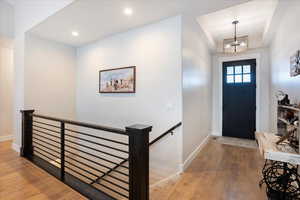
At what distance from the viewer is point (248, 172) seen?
105 inches

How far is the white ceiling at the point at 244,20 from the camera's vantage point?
285 centimetres

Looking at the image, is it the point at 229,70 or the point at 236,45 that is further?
the point at 229,70

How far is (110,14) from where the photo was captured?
2.69m

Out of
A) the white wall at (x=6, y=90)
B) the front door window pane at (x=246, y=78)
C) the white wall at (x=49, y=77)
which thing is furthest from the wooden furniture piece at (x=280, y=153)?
the white wall at (x=6, y=90)

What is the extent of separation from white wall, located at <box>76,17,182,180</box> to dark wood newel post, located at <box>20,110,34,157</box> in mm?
1319

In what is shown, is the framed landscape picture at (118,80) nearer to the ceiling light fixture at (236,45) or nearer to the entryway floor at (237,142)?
the ceiling light fixture at (236,45)

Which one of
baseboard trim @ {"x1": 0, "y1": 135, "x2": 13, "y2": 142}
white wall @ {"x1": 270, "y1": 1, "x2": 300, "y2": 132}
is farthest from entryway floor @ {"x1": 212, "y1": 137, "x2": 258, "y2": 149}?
baseboard trim @ {"x1": 0, "y1": 135, "x2": 13, "y2": 142}

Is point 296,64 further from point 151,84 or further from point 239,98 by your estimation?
point 239,98

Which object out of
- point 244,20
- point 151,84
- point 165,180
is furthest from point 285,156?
point 244,20

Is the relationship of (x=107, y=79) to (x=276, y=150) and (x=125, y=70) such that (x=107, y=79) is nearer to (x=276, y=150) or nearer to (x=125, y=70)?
(x=125, y=70)

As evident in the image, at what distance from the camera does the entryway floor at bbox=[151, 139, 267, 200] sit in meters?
2.07

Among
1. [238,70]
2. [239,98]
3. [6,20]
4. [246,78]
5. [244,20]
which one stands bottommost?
[239,98]

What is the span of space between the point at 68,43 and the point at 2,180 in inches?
126

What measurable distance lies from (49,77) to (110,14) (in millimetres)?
2282
